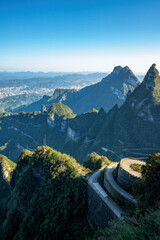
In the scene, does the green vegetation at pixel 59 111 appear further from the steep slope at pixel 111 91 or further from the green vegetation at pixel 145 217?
the green vegetation at pixel 145 217

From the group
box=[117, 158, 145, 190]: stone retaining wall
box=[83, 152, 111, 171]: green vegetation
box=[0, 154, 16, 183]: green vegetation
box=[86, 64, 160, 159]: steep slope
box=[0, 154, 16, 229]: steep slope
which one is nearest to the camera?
box=[117, 158, 145, 190]: stone retaining wall

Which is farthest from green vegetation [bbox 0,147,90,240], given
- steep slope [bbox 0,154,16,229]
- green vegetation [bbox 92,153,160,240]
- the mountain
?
the mountain

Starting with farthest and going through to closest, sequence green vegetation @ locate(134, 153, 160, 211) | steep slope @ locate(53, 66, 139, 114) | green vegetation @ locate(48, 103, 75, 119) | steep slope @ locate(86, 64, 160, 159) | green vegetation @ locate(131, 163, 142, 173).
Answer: steep slope @ locate(53, 66, 139, 114)
green vegetation @ locate(48, 103, 75, 119)
steep slope @ locate(86, 64, 160, 159)
green vegetation @ locate(131, 163, 142, 173)
green vegetation @ locate(134, 153, 160, 211)

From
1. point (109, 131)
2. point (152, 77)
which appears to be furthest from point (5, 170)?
point (152, 77)

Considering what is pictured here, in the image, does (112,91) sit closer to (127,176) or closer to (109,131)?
(109,131)

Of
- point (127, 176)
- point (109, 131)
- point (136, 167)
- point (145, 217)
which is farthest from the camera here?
point (109, 131)

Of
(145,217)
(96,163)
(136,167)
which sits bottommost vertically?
(96,163)

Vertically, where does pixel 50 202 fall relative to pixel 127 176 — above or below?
below

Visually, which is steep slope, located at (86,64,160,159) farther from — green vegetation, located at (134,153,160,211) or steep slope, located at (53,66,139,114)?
steep slope, located at (53,66,139,114)
